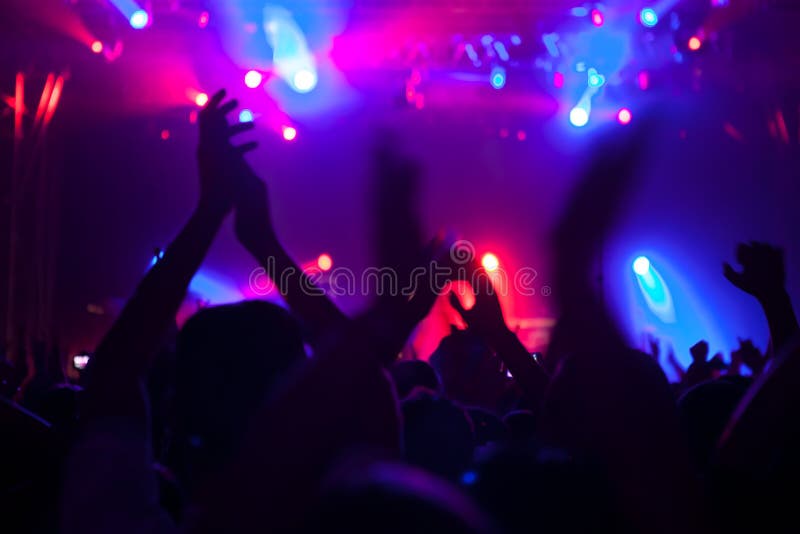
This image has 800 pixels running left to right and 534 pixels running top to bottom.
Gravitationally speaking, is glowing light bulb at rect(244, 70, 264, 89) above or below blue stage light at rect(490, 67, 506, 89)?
below

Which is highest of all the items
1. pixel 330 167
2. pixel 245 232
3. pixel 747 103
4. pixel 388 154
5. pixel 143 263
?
pixel 747 103

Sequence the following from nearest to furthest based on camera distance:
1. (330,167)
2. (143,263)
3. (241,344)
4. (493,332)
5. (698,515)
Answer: (698,515)
(241,344)
(493,332)
(143,263)
(330,167)

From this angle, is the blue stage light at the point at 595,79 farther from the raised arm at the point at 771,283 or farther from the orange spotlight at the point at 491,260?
the raised arm at the point at 771,283

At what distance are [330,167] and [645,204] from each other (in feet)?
17.4

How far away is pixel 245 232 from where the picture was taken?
1.57m

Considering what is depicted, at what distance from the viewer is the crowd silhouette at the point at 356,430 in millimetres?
875

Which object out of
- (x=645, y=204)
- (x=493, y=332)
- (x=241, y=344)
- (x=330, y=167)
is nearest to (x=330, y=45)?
(x=330, y=167)

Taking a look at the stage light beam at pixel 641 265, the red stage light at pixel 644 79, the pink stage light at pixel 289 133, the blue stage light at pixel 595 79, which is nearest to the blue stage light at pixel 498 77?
the blue stage light at pixel 595 79

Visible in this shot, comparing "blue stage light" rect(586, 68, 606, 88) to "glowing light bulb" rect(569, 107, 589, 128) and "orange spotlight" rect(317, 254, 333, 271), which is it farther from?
"orange spotlight" rect(317, 254, 333, 271)

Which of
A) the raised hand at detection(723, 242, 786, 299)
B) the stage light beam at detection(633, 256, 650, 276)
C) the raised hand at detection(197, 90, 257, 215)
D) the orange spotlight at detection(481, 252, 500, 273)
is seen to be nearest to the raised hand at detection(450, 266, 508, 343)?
the raised hand at detection(723, 242, 786, 299)

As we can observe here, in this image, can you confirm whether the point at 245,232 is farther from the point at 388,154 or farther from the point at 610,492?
the point at 610,492

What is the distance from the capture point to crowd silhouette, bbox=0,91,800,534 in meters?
0.88

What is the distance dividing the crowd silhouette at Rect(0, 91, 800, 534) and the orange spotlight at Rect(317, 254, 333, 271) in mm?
11167

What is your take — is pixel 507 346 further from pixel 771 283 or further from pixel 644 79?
pixel 644 79
